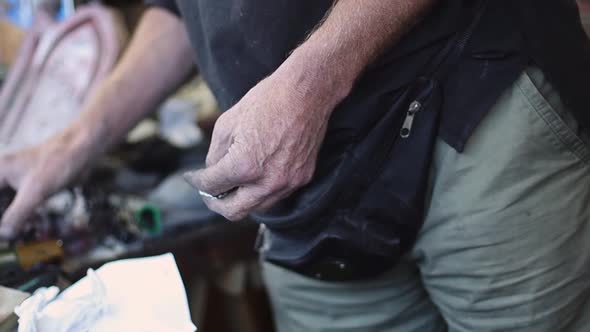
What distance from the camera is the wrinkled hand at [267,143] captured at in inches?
19.3

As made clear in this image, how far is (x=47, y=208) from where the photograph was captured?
1.00m

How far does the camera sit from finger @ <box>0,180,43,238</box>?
0.70m

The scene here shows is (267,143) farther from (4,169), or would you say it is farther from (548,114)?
(4,169)

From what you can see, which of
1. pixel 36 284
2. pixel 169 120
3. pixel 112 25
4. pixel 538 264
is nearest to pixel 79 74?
pixel 112 25

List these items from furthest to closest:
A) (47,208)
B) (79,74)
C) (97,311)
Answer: (79,74)
(47,208)
(97,311)

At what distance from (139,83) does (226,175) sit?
350 mm

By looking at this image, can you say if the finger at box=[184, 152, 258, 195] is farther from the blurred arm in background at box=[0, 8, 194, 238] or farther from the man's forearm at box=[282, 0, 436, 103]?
the blurred arm in background at box=[0, 8, 194, 238]

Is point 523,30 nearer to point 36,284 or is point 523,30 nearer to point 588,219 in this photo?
point 588,219

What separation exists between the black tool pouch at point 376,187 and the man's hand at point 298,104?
0.05 meters

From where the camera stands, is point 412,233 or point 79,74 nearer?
point 412,233

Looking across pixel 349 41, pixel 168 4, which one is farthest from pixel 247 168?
pixel 168 4

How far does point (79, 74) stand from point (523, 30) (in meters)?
0.95

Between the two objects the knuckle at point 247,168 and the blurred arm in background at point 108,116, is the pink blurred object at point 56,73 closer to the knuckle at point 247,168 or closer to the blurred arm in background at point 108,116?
the blurred arm in background at point 108,116

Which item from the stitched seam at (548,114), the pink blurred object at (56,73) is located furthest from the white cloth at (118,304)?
the pink blurred object at (56,73)
